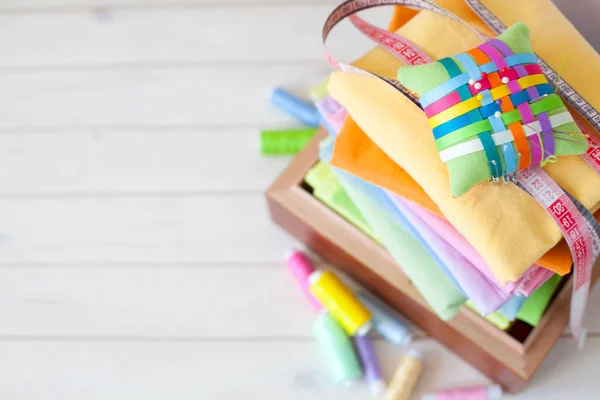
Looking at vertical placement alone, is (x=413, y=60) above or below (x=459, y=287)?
above

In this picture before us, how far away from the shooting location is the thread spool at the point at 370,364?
0.86 meters

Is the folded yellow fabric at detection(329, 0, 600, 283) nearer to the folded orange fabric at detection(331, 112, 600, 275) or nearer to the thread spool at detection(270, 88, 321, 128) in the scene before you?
the folded orange fabric at detection(331, 112, 600, 275)

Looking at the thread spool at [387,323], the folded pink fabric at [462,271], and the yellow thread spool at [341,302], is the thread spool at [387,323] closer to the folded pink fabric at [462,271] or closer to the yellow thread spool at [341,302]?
the yellow thread spool at [341,302]

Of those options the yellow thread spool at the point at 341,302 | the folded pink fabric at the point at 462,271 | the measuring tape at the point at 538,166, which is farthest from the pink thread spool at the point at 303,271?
the measuring tape at the point at 538,166

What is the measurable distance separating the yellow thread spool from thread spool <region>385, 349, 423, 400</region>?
0.07m

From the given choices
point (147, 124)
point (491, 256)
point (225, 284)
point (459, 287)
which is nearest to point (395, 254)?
point (459, 287)

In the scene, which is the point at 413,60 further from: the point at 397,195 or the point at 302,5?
the point at 302,5

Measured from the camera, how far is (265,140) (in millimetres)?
1029

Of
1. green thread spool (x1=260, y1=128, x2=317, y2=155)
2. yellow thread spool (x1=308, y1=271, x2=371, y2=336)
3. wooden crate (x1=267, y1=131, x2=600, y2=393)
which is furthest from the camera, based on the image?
green thread spool (x1=260, y1=128, x2=317, y2=155)

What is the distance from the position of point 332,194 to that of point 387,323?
0.67ft

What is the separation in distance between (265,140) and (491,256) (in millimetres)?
536

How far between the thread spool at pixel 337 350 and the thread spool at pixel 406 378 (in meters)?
0.05

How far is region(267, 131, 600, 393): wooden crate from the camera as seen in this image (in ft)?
2.51

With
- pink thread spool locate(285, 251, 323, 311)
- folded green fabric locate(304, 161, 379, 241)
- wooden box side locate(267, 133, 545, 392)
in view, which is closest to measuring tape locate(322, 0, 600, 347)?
wooden box side locate(267, 133, 545, 392)
